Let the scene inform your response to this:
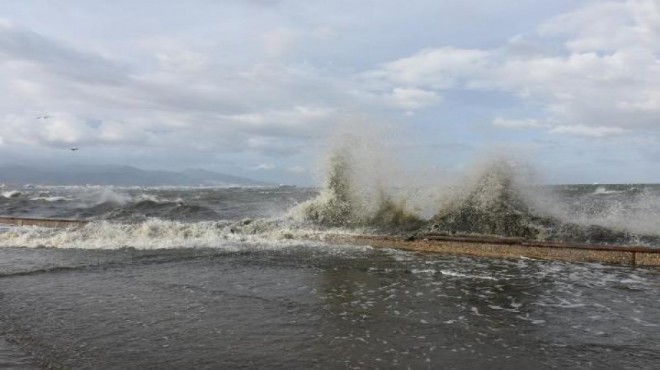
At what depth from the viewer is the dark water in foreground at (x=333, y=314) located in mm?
4504

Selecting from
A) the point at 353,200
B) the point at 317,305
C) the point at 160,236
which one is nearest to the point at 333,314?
the point at 317,305

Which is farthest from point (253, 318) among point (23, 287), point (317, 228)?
point (317, 228)

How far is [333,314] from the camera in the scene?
19.4 feet

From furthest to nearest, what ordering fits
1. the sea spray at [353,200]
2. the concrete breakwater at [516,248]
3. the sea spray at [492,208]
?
the sea spray at [353,200], the sea spray at [492,208], the concrete breakwater at [516,248]

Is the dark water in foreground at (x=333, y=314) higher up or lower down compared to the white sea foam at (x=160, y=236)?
lower down

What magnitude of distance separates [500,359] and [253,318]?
2756 millimetres

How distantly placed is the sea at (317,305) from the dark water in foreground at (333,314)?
0.02 m

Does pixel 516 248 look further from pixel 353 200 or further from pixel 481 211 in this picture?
pixel 353 200

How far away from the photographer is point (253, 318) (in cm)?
572

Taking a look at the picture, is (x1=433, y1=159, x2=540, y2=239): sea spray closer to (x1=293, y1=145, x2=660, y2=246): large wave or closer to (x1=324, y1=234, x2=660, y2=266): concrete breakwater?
(x1=293, y1=145, x2=660, y2=246): large wave

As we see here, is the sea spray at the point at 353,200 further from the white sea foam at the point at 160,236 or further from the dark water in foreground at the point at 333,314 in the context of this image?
the dark water in foreground at the point at 333,314

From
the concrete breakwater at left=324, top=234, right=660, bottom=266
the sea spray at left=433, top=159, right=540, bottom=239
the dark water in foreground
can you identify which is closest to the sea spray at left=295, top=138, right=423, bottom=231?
the sea spray at left=433, top=159, right=540, bottom=239

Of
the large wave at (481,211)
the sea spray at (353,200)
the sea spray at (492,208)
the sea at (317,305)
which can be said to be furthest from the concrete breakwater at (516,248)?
the sea spray at (353,200)

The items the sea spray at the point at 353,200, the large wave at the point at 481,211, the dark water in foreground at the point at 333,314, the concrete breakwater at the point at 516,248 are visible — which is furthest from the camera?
the sea spray at the point at 353,200
